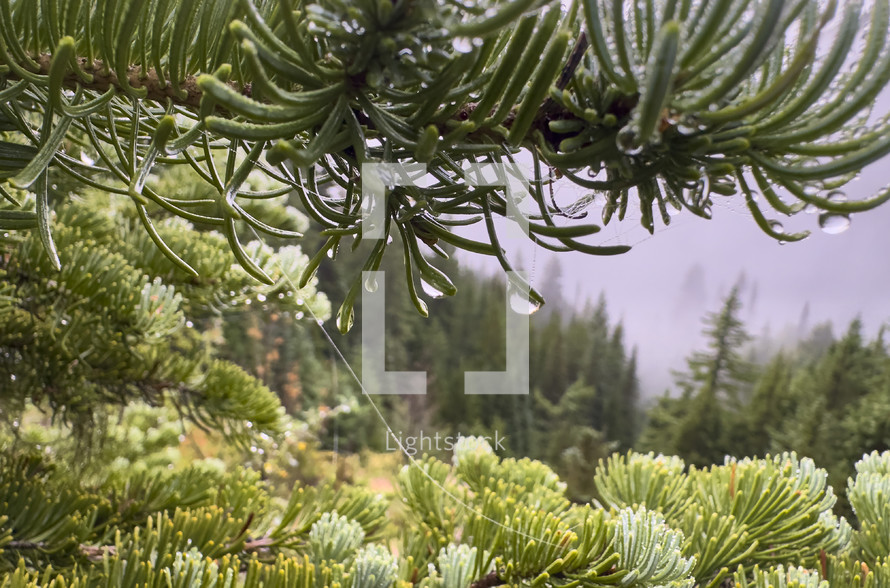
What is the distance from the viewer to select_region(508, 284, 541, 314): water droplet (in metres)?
0.17

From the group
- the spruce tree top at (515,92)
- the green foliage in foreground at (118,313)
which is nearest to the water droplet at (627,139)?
the spruce tree top at (515,92)

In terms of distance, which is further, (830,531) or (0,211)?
(830,531)

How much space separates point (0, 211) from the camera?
0.18 m

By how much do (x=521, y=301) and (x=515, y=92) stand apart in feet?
0.22

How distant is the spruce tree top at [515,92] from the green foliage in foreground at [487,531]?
6.4 inches

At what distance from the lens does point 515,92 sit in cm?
13

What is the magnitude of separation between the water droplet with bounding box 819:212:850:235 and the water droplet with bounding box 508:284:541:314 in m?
0.07

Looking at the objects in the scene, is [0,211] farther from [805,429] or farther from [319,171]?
[805,429]

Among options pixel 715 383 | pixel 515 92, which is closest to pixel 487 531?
pixel 715 383

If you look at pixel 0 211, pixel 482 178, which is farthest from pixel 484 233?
pixel 0 211

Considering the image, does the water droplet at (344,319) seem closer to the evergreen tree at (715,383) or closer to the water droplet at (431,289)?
the water droplet at (431,289)

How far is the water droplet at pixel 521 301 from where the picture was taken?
0.17m

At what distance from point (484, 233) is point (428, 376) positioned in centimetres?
7

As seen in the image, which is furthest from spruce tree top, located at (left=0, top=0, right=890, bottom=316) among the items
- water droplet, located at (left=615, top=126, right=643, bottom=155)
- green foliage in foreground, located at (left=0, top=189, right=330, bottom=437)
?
green foliage in foreground, located at (left=0, top=189, right=330, bottom=437)
